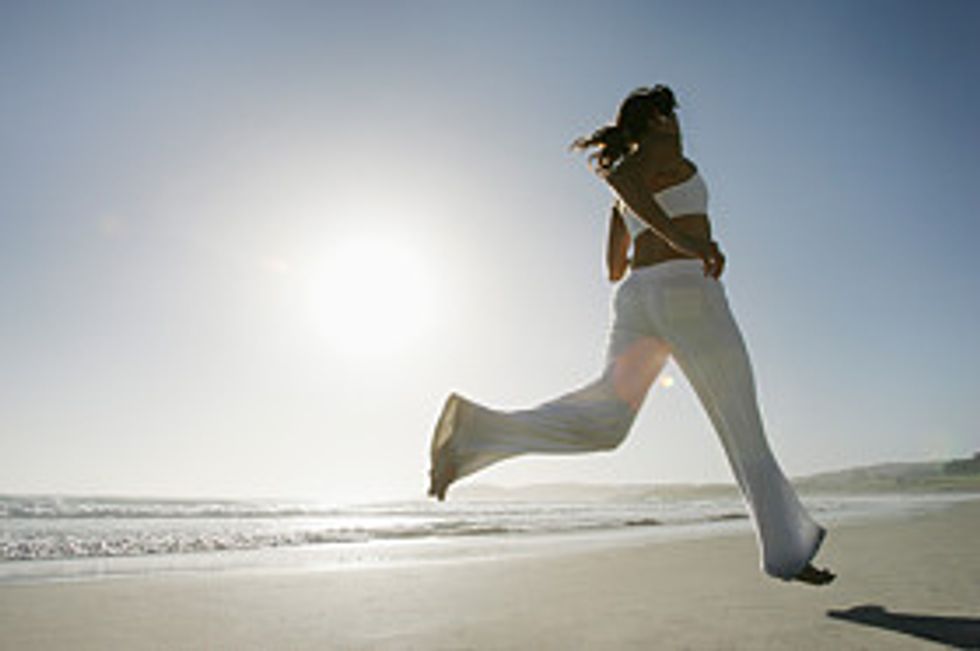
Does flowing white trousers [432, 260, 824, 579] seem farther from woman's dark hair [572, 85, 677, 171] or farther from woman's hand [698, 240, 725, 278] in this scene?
woman's dark hair [572, 85, 677, 171]

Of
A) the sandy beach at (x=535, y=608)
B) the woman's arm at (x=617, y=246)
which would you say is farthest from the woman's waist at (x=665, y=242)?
the sandy beach at (x=535, y=608)

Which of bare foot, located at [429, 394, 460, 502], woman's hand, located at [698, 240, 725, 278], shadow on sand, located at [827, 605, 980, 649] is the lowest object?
shadow on sand, located at [827, 605, 980, 649]

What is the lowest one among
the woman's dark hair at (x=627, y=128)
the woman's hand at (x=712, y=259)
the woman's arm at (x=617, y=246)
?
the woman's hand at (x=712, y=259)

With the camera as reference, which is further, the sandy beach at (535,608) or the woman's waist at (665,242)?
the woman's waist at (665,242)

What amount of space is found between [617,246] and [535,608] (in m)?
1.98

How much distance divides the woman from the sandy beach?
0.43 meters

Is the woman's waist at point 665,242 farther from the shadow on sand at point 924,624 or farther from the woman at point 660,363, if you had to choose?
the shadow on sand at point 924,624

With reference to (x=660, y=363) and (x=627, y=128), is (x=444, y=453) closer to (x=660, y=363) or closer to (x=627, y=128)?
(x=660, y=363)


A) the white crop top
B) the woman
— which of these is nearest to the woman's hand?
the woman

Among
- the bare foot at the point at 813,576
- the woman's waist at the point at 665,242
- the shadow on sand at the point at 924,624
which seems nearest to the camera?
the shadow on sand at the point at 924,624

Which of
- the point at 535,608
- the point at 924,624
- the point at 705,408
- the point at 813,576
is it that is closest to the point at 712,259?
the point at 705,408

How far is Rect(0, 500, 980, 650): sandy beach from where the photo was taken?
9.66 ft

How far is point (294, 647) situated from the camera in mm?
3096

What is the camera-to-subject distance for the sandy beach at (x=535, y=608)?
294cm
